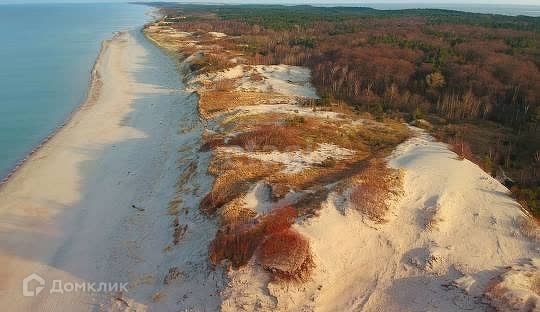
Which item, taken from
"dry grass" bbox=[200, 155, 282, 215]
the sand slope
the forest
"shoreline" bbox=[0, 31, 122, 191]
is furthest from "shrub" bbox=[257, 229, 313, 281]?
"shoreline" bbox=[0, 31, 122, 191]

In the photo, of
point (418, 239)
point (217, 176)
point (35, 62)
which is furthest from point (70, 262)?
point (35, 62)

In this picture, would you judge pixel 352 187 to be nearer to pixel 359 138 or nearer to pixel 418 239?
pixel 418 239

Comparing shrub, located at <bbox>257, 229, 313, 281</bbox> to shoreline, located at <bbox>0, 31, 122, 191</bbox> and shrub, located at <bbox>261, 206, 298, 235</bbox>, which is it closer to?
shrub, located at <bbox>261, 206, 298, 235</bbox>

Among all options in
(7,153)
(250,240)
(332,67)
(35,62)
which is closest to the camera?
(250,240)

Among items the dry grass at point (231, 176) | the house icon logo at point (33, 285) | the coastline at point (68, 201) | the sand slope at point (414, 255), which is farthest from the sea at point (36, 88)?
the sand slope at point (414, 255)

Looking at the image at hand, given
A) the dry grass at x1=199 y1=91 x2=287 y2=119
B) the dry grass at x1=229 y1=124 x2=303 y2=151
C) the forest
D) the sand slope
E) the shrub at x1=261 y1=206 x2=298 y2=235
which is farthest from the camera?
the dry grass at x1=199 y1=91 x2=287 y2=119

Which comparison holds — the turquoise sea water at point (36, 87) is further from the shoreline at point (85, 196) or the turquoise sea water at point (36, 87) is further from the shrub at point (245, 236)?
the shrub at point (245, 236)
